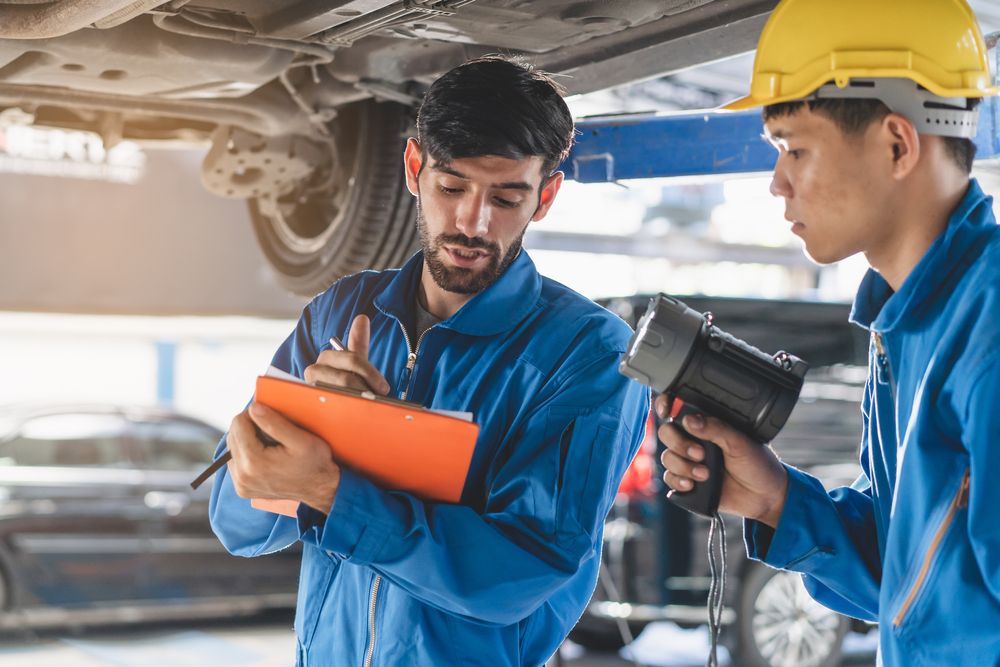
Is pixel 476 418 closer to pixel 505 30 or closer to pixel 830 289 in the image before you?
pixel 505 30

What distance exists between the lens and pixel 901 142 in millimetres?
1014

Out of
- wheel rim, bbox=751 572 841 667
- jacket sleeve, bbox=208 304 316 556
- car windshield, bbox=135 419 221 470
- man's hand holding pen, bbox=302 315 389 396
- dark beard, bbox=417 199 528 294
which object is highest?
dark beard, bbox=417 199 528 294

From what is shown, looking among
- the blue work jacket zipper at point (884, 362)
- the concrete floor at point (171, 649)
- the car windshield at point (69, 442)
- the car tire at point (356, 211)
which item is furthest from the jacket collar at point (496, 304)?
the car windshield at point (69, 442)

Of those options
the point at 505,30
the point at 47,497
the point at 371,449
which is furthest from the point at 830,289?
the point at 371,449

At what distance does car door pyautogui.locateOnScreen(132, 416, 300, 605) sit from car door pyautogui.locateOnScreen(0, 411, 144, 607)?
0.31 ft

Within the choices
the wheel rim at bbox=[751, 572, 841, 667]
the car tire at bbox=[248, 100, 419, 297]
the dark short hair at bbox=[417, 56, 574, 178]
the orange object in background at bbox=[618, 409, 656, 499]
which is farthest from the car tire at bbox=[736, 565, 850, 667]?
the dark short hair at bbox=[417, 56, 574, 178]

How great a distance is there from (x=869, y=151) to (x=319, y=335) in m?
0.82

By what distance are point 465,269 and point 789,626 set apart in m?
3.28

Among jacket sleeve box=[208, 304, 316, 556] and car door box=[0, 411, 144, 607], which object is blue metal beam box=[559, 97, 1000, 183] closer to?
jacket sleeve box=[208, 304, 316, 556]

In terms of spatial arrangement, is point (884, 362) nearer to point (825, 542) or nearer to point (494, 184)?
point (825, 542)

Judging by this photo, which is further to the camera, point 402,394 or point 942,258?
point 402,394

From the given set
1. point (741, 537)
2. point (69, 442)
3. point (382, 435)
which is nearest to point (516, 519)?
point (382, 435)

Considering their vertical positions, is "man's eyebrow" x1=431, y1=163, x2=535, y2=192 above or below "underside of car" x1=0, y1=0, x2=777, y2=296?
below

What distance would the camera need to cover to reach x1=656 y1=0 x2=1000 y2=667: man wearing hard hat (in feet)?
2.98
